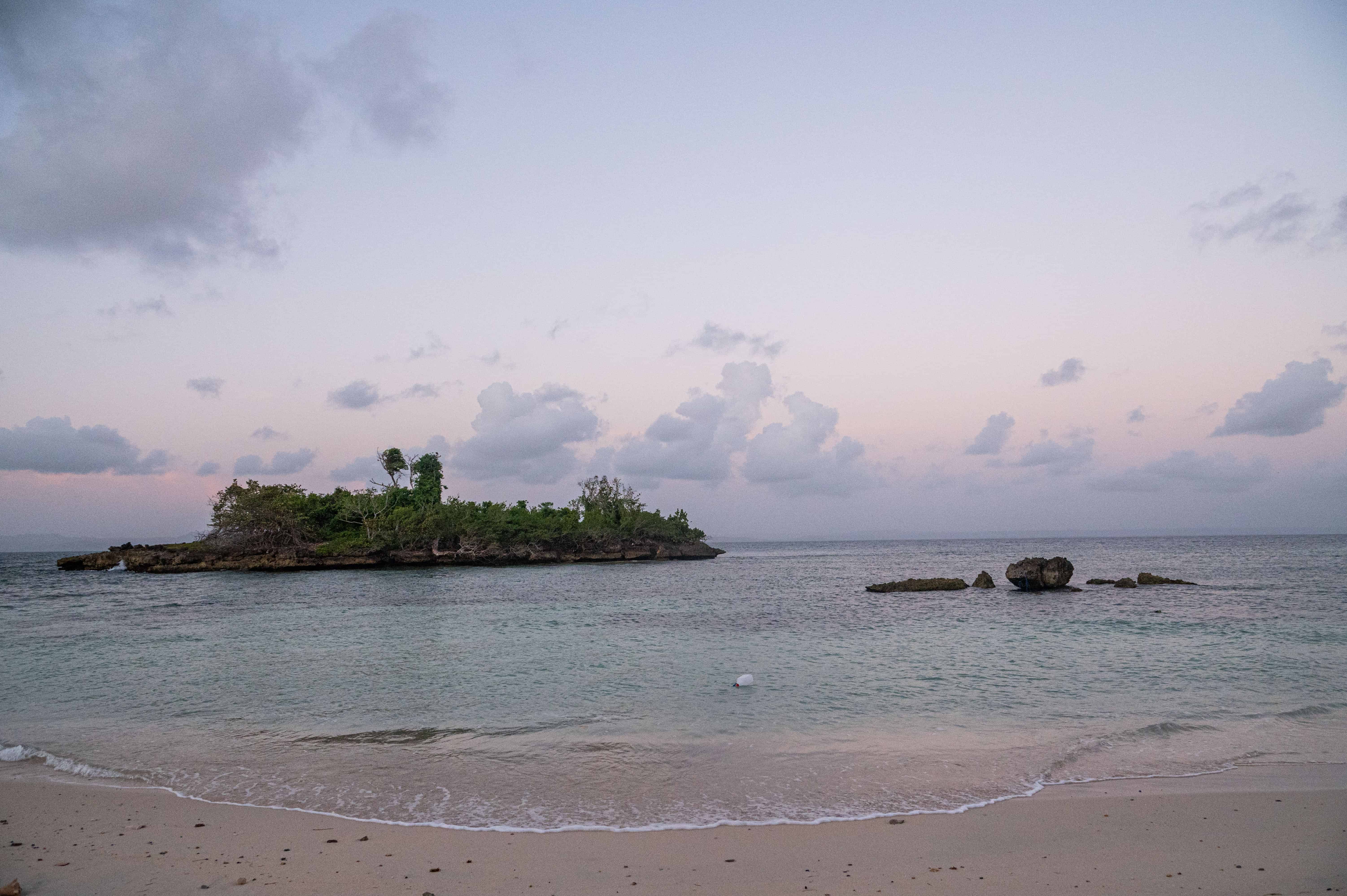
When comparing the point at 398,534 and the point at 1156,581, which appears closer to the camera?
the point at 1156,581

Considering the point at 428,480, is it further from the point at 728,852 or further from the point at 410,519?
the point at 728,852

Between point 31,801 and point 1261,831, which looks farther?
point 31,801

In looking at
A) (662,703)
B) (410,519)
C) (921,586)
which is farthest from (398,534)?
(662,703)

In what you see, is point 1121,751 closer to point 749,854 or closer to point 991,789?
point 991,789

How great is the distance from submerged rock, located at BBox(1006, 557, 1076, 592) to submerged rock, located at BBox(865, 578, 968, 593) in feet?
10.3

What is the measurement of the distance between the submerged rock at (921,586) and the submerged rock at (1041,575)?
3.13 meters

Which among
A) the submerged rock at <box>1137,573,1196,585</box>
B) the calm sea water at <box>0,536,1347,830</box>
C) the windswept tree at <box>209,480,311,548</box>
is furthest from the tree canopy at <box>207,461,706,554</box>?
the submerged rock at <box>1137,573,1196,585</box>

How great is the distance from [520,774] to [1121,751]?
353 inches

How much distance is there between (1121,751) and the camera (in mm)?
10414

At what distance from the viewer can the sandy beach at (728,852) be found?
623 cm

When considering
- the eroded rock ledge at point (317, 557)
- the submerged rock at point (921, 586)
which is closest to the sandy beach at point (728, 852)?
the submerged rock at point (921, 586)

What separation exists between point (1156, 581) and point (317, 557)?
70159mm

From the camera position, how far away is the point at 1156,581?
134 ft

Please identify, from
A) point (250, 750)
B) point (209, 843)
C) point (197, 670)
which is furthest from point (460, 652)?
point (209, 843)
